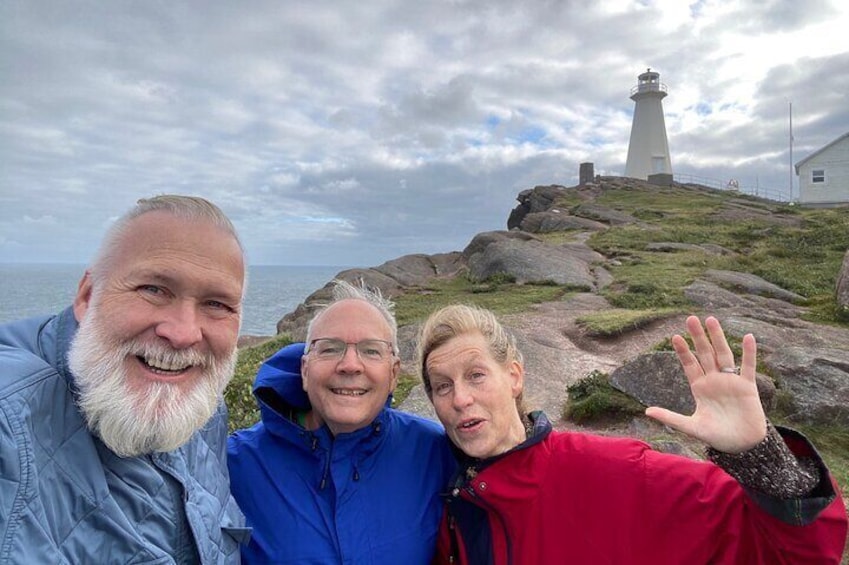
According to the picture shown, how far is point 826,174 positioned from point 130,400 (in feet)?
178

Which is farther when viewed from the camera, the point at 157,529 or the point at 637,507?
the point at 637,507

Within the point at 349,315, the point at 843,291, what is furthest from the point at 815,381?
the point at 843,291

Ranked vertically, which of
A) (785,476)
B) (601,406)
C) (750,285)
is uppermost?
(785,476)

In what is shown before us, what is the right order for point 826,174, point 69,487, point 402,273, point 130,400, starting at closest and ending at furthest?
point 69,487
point 130,400
point 402,273
point 826,174

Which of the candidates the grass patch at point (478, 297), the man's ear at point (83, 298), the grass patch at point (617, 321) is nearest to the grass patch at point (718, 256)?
the grass patch at point (478, 297)

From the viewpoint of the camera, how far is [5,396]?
1668 mm

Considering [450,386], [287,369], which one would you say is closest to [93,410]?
[287,369]

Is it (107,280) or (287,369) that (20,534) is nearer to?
(107,280)

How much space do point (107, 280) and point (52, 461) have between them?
723 mm

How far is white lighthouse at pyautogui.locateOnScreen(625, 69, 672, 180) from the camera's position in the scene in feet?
192

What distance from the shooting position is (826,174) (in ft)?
144

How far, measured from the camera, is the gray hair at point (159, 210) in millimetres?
2211

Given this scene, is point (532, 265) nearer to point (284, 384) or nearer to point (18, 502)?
point (284, 384)

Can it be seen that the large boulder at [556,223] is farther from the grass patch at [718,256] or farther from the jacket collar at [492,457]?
the jacket collar at [492,457]
